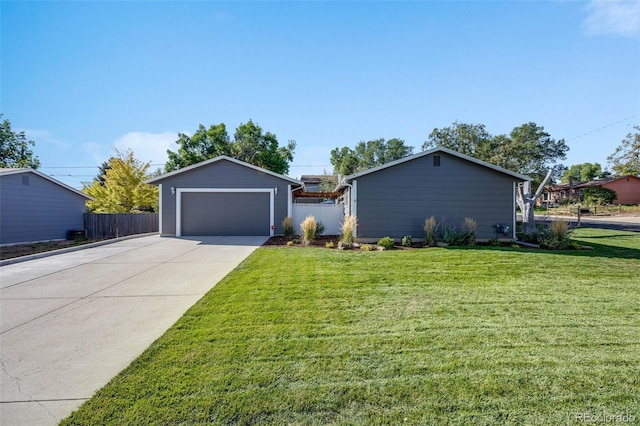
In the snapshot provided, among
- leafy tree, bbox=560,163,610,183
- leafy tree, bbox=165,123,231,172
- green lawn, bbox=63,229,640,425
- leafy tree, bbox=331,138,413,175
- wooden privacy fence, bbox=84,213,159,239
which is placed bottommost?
green lawn, bbox=63,229,640,425

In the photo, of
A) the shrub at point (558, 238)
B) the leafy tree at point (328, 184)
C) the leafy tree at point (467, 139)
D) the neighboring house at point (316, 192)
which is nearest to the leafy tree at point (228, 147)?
the neighboring house at point (316, 192)

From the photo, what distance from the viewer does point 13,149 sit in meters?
25.3

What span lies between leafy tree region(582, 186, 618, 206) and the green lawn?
1541 inches

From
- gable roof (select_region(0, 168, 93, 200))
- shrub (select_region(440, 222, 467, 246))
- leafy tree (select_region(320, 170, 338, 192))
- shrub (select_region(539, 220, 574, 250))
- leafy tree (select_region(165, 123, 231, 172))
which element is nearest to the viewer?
shrub (select_region(539, 220, 574, 250))

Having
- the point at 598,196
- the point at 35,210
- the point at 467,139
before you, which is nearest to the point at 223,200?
the point at 35,210

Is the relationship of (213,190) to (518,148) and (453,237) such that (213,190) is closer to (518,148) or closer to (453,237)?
(453,237)

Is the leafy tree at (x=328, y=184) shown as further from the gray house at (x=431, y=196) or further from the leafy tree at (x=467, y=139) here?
the gray house at (x=431, y=196)

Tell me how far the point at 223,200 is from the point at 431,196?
28.5 ft

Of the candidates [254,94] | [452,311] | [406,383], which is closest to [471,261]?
[452,311]

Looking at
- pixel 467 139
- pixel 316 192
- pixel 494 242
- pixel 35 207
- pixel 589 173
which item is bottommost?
pixel 494 242

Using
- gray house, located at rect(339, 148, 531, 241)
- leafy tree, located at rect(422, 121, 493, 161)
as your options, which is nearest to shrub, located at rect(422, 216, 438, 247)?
gray house, located at rect(339, 148, 531, 241)

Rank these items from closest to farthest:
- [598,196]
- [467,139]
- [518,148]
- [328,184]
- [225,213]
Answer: [225,213]
[518,148]
[467,139]
[328,184]
[598,196]

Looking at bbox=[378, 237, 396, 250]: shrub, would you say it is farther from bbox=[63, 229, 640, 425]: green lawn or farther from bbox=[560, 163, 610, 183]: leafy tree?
bbox=[560, 163, 610, 183]: leafy tree

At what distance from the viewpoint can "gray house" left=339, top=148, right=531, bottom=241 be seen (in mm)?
10695
